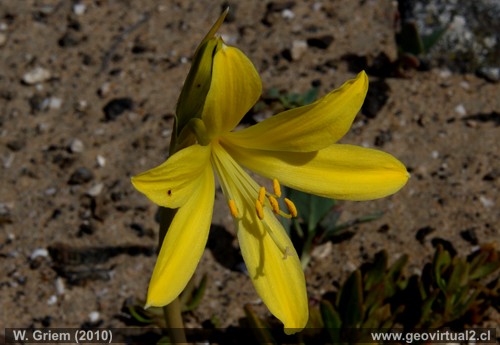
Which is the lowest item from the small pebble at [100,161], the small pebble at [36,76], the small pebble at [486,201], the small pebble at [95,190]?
the small pebble at [95,190]

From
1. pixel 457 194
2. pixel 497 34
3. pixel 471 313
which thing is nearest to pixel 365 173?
pixel 471 313

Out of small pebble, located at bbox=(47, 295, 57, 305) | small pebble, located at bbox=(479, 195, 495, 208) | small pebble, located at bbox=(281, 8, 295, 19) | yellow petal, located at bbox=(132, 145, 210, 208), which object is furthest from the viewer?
small pebble, located at bbox=(281, 8, 295, 19)

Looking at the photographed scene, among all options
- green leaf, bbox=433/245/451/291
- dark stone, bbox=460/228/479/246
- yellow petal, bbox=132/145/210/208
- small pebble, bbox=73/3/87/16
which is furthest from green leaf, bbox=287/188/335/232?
small pebble, bbox=73/3/87/16

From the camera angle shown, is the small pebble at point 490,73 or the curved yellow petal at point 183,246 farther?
the small pebble at point 490,73

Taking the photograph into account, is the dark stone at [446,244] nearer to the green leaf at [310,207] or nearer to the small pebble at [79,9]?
the green leaf at [310,207]

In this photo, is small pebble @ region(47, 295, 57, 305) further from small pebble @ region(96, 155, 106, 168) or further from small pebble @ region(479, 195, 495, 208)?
small pebble @ region(479, 195, 495, 208)

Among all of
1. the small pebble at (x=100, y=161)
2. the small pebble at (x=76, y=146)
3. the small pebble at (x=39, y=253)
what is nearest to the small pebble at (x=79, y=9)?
the small pebble at (x=76, y=146)
